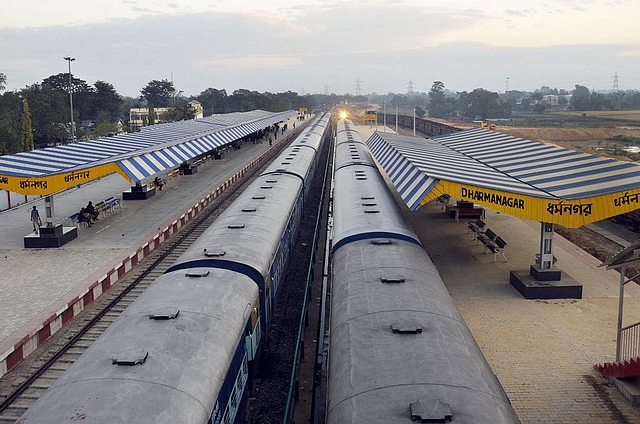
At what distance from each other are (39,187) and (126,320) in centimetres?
1437

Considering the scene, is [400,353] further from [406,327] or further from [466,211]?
[466,211]

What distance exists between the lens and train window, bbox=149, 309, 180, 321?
794cm

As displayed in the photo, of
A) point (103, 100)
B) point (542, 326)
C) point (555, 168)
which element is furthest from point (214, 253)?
point (103, 100)

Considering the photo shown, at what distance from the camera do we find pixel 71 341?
13.5 metres

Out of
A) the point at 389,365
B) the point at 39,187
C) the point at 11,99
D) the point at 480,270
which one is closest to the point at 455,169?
the point at 480,270

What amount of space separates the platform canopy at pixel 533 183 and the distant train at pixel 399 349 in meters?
4.63

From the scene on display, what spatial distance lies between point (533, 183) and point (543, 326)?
555 cm

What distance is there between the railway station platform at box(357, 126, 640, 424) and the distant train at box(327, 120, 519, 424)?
3175mm

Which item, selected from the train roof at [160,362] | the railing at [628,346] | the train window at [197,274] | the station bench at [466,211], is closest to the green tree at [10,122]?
the station bench at [466,211]

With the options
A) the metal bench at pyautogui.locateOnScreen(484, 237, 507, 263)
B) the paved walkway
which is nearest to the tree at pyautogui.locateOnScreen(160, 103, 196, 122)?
the paved walkway

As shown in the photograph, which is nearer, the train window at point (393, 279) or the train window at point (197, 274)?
the train window at point (393, 279)

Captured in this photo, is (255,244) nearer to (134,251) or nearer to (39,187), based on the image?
(134,251)

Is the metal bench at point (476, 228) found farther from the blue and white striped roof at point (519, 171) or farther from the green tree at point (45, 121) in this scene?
the green tree at point (45, 121)

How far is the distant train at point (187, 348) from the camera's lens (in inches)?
235
